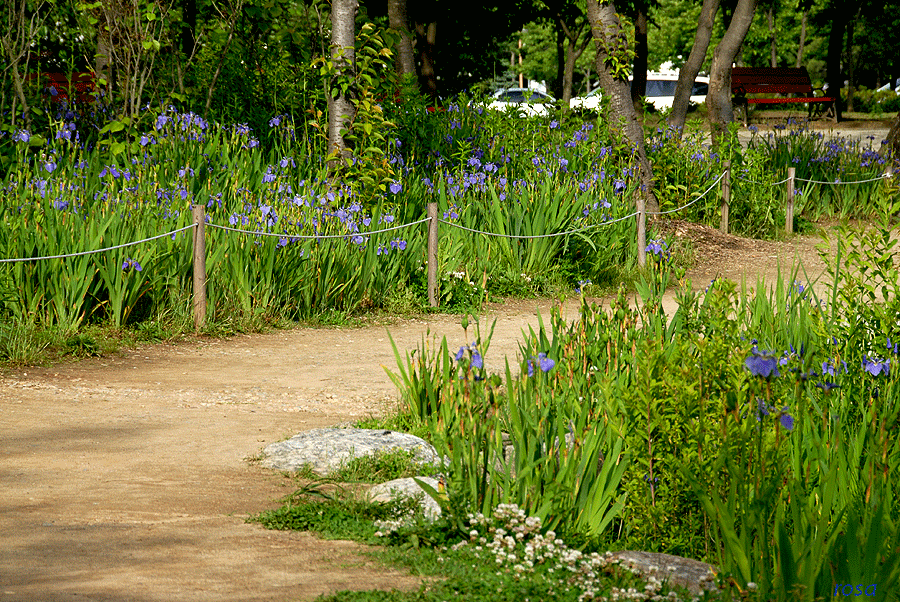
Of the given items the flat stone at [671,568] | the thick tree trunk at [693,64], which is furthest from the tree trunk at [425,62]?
the flat stone at [671,568]

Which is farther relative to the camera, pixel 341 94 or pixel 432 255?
pixel 341 94

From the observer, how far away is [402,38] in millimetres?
15664

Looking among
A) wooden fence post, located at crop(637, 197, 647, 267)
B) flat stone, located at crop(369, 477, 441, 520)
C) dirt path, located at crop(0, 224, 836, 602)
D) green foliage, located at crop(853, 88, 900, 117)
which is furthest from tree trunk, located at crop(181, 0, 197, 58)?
green foliage, located at crop(853, 88, 900, 117)

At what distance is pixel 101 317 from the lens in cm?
740

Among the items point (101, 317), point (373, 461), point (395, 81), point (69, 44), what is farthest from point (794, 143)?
point (373, 461)

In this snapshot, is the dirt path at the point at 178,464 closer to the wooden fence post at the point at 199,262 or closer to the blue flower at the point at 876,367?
the wooden fence post at the point at 199,262

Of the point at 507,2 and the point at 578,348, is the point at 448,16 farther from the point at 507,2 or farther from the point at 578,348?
the point at 578,348

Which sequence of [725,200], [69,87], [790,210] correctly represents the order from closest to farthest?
1. [69,87]
2. [725,200]
3. [790,210]

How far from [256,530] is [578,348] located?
1.71 meters

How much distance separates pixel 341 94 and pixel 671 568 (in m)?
7.01

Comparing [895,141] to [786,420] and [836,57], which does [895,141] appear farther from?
[836,57]

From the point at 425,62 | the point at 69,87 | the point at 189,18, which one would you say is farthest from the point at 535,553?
the point at 425,62

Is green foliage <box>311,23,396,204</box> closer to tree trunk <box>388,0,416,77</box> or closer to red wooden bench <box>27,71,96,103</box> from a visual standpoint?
red wooden bench <box>27,71,96,103</box>

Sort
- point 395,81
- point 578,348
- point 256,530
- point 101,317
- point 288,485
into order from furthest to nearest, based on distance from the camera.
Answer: point 395,81, point 101,317, point 578,348, point 288,485, point 256,530
